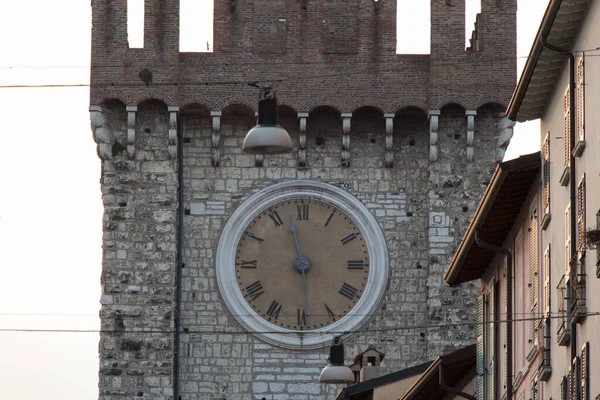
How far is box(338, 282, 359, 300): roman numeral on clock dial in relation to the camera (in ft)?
154

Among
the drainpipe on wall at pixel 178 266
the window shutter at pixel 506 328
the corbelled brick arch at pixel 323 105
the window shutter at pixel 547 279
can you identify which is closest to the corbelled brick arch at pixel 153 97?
the drainpipe on wall at pixel 178 266

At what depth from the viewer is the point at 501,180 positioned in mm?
30078

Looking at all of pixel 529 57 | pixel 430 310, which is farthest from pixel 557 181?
pixel 430 310

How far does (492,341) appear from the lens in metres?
35.1

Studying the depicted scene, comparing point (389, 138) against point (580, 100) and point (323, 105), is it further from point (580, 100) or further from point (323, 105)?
point (580, 100)

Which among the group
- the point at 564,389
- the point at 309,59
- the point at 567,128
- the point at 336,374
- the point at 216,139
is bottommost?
the point at 564,389

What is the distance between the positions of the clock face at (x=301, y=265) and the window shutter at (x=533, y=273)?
1623cm

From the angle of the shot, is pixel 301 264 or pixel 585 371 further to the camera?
pixel 301 264

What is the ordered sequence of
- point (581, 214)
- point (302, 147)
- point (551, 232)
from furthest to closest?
1. point (302, 147)
2. point (551, 232)
3. point (581, 214)

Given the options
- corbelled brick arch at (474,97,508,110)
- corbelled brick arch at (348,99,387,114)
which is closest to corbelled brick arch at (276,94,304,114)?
corbelled brick arch at (348,99,387,114)

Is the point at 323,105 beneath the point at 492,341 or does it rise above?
above

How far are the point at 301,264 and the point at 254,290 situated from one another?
1025mm

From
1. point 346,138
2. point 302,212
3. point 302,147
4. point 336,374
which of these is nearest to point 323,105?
point 346,138

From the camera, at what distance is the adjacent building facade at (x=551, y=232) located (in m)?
25.6
